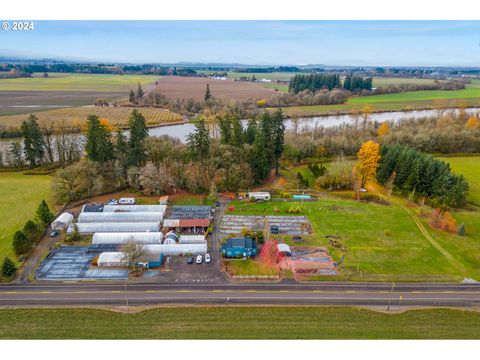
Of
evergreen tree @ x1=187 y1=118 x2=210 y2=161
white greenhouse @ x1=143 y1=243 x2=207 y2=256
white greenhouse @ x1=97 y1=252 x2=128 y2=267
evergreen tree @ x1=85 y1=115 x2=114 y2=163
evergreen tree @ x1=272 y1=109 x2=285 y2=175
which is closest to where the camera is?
white greenhouse @ x1=97 y1=252 x2=128 y2=267

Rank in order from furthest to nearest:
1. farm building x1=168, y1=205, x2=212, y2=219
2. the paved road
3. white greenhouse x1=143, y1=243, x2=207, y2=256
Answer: farm building x1=168, y1=205, x2=212, y2=219 → white greenhouse x1=143, y1=243, x2=207, y2=256 → the paved road

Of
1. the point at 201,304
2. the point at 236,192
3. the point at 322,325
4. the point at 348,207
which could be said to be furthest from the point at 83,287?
the point at 348,207

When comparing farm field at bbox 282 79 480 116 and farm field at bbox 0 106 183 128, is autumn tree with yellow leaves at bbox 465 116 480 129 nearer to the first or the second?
farm field at bbox 282 79 480 116

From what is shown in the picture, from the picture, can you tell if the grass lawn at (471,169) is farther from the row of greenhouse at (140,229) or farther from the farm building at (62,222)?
the farm building at (62,222)

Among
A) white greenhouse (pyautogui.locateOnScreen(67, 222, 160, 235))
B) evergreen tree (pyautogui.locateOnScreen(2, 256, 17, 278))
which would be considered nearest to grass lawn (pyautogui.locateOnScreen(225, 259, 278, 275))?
white greenhouse (pyautogui.locateOnScreen(67, 222, 160, 235))

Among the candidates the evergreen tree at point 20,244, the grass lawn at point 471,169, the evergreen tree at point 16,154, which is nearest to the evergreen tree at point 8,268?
the evergreen tree at point 20,244

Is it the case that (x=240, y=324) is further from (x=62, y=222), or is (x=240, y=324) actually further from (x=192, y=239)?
(x=62, y=222)
